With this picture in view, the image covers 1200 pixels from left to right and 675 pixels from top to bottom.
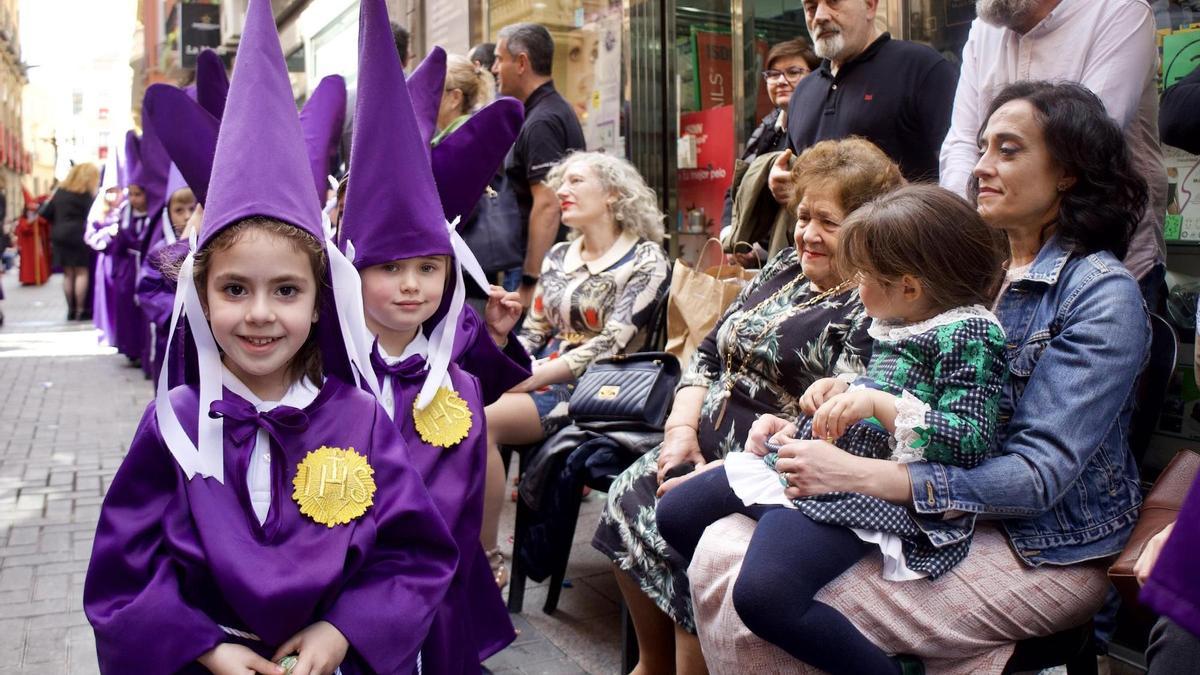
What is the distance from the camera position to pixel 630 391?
3.83 m

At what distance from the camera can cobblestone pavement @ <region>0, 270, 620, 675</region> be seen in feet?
12.5

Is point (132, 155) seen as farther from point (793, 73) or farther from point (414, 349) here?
point (414, 349)

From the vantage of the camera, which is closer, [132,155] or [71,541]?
[71,541]

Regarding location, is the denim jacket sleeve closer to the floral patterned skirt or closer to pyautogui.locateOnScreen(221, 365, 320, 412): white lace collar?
the floral patterned skirt

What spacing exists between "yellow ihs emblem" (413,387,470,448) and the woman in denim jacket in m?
0.64

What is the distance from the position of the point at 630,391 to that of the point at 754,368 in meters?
0.73

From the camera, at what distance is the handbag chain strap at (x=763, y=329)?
123 inches

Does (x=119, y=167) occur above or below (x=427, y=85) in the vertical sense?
above

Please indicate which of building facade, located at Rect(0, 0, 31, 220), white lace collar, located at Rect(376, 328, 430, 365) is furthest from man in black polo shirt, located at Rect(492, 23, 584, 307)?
building facade, located at Rect(0, 0, 31, 220)

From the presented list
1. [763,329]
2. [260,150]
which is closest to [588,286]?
[763,329]

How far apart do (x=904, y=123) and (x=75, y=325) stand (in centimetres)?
1364

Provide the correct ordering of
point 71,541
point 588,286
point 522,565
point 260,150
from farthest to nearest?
1. point 71,541
2. point 588,286
3. point 522,565
4. point 260,150

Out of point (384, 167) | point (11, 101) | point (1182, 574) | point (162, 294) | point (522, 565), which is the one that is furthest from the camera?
point (11, 101)

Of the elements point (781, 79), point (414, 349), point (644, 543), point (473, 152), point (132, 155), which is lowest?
point (644, 543)
